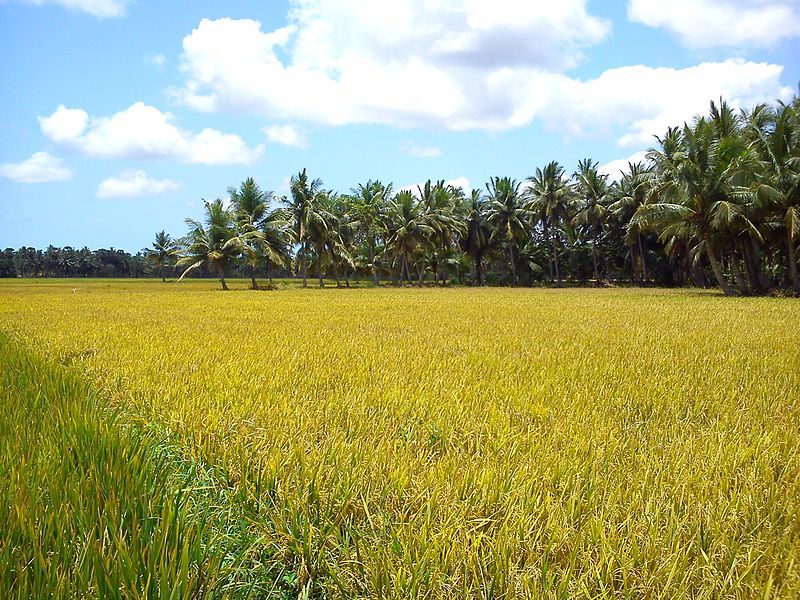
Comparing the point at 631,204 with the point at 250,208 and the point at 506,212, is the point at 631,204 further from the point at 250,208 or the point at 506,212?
the point at 250,208

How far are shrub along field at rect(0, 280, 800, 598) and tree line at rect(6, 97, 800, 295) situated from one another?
16.7 metres

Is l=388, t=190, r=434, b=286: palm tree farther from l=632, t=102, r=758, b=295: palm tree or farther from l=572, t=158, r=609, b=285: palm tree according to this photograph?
l=632, t=102, r=758, b=295: palm tree

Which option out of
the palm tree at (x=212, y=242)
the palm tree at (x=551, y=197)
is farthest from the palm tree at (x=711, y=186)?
the palm tree at (x=212, y=242)

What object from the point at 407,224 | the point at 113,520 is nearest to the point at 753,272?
the point at 407,224

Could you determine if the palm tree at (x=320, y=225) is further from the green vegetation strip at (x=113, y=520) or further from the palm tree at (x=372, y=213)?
the green vegetation strip at (x=113, y=520)

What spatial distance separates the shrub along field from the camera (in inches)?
64.2

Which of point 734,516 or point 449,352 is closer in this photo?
point 734,516

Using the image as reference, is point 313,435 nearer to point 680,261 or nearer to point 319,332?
point 319,332

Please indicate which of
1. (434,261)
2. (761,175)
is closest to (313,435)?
(761,175)

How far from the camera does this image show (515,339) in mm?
7480

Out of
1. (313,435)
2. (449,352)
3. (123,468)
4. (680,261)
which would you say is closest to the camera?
(123,468)

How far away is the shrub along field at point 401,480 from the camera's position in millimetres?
1631

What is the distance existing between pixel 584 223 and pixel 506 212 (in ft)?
18.8

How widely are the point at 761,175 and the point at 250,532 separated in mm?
21622
